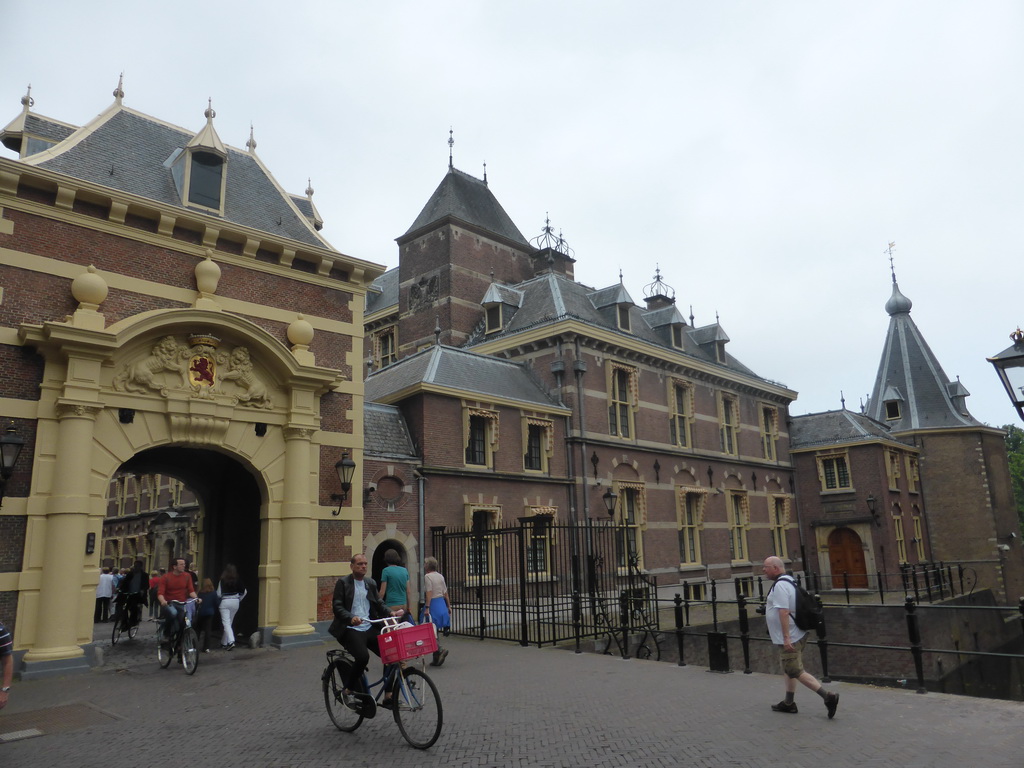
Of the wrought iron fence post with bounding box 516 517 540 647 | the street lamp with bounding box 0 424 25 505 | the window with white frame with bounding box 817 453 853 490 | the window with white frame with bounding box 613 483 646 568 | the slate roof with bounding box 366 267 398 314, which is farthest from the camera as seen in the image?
the slate roof with bounding box 366 267 398 314

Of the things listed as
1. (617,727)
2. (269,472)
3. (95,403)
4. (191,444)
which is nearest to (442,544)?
(269,472)

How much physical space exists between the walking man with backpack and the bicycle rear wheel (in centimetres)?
444

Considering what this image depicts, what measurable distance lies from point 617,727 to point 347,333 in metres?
10.3

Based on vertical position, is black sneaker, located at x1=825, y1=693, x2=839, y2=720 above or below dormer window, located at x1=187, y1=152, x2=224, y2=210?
below

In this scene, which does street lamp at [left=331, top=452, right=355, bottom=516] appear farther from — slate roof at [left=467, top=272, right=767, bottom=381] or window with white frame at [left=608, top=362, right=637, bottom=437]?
window with white frame at [left=608, top=362, right=637, bottom=437]

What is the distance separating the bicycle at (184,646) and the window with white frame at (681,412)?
1897 cm

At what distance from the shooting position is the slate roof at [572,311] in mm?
25422

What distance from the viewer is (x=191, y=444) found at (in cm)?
1327

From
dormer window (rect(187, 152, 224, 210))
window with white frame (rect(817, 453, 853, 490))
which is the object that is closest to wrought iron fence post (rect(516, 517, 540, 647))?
dormer window (rect(187, 152, 224, 210))

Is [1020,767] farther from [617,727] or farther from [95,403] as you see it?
[95,403]

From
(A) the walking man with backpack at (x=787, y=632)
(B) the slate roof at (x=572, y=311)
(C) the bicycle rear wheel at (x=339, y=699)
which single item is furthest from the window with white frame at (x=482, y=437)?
(A) the walking man with backpack at (x=787, y=632)

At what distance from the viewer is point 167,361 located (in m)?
12.8

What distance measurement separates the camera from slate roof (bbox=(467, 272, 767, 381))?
25422 mm

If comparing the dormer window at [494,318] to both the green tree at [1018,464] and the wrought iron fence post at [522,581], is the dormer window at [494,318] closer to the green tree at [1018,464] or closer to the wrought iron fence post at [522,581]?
the wrought iron fence post at [522,581]
